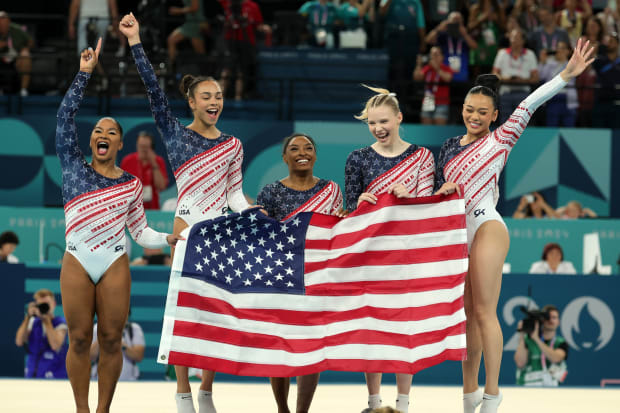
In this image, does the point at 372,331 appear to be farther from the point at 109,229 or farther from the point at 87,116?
the point at 87,116

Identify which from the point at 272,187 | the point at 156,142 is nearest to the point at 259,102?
the point at 156,142

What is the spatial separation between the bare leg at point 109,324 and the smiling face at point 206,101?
3.72ft

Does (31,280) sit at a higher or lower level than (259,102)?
lower

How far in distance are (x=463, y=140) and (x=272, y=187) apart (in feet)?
4.26

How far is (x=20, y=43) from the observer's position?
40.7 ft

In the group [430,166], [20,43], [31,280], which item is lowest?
[31,280]

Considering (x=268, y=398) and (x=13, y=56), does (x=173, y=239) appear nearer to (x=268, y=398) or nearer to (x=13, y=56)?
(x=268, y=398)

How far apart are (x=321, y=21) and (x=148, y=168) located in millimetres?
3438

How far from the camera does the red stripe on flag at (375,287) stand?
5.84 m

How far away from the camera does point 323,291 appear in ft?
19.3

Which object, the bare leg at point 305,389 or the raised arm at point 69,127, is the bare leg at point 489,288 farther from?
the raised arm at point 69,127

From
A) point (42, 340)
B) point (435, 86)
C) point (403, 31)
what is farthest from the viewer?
point (403, 31)

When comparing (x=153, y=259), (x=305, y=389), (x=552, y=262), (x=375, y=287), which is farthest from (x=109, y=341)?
(x=552, y=262)

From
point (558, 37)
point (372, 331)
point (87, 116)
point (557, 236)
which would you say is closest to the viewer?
point (372, 331)
